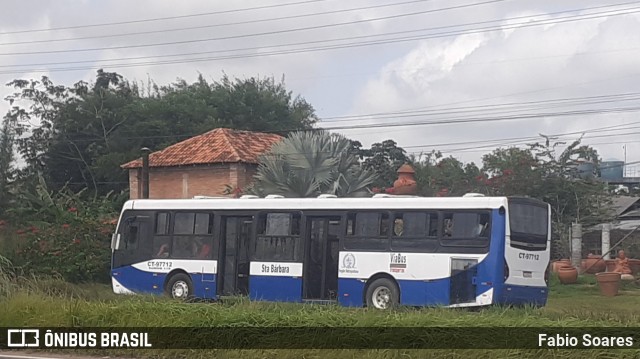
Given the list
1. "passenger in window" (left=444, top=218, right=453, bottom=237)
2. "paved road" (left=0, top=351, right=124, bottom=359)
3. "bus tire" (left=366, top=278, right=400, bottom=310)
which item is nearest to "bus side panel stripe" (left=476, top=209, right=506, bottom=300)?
"passenger in window" (left=444, top=218, right=453, bottom=237)

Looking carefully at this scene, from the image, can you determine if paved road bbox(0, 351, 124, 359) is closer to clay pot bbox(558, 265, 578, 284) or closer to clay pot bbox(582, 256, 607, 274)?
clay pot bbox(558, 265, 578, 284)

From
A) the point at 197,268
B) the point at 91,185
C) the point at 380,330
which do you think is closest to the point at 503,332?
the point at 380,330

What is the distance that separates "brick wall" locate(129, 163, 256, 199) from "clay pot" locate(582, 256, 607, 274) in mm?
14239

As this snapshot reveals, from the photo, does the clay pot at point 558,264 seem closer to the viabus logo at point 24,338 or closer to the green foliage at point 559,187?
the green foliage at point 559,187

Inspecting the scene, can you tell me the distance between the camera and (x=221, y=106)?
197 ft

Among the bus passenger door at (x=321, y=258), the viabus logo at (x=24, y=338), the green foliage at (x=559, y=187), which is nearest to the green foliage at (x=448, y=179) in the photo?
the green foliage at (x=559, y=187)

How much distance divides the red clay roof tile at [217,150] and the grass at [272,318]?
22722 millimetres

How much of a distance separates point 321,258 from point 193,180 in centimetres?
1949

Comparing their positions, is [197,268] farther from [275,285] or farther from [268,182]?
[268,182]

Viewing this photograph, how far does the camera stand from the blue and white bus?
66.4 feet

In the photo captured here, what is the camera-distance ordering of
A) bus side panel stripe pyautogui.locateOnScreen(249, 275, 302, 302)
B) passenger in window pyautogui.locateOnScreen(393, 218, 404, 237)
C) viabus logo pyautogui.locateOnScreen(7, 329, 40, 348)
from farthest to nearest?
bus side panel stripe pyautogui.locateOnScreen(249, 275, 302, 302) < passenger in window pyautogui.locateOnScreen(393, 218, 404, 237) < viabus logo pyautogui.locateOnScreen(7, 329, 40, 348)

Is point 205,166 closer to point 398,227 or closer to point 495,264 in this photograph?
point 398,227

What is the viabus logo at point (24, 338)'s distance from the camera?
13.7 meters

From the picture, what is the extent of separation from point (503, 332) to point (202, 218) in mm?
13488
